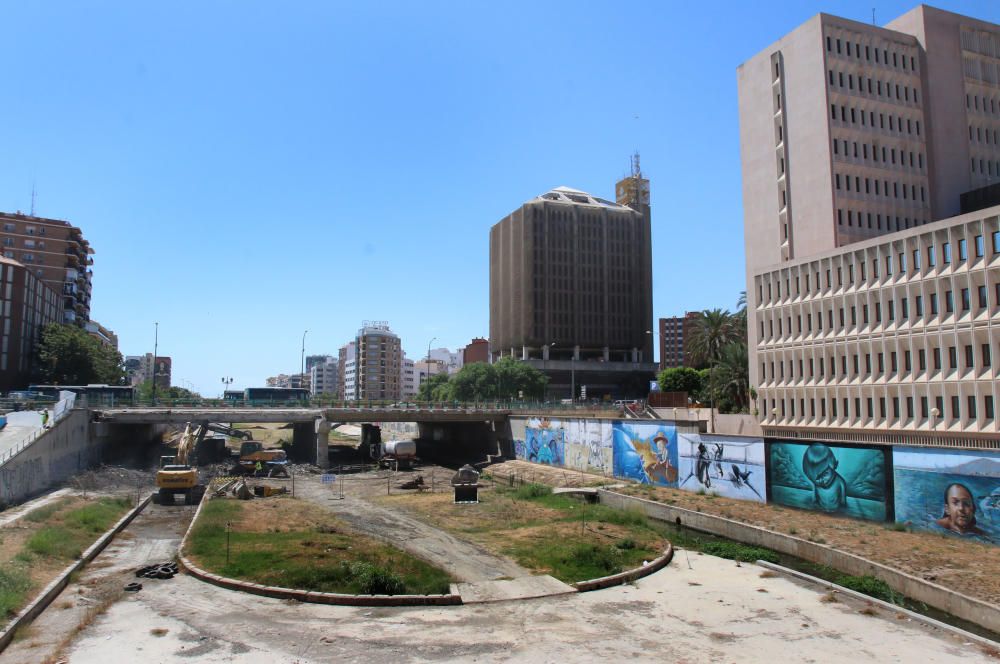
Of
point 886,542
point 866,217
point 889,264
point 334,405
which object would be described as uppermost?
point 866,217

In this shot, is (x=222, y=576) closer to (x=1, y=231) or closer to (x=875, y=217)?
(x=875, y=217)

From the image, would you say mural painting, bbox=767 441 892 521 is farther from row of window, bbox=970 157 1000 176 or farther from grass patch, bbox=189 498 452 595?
row of window, bbox=970 157 1000 176

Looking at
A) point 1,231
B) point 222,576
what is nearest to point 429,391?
point 1,231

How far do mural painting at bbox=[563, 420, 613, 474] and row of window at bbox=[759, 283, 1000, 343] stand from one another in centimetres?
1751

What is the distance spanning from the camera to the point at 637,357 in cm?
16075

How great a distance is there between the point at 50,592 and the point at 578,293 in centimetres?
14038

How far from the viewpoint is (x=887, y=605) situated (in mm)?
21547

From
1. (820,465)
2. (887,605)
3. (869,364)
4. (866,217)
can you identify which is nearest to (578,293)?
(866,217)

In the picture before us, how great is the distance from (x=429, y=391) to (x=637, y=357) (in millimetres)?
48937

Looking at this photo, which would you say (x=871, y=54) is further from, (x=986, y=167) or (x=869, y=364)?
(x=869, y=364)

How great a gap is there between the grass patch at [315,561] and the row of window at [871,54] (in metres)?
64.0

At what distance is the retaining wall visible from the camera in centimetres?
2209

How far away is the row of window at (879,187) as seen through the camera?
217 feet

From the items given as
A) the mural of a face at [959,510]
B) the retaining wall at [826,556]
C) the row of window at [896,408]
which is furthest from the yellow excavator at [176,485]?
the row of window at [896,408]
